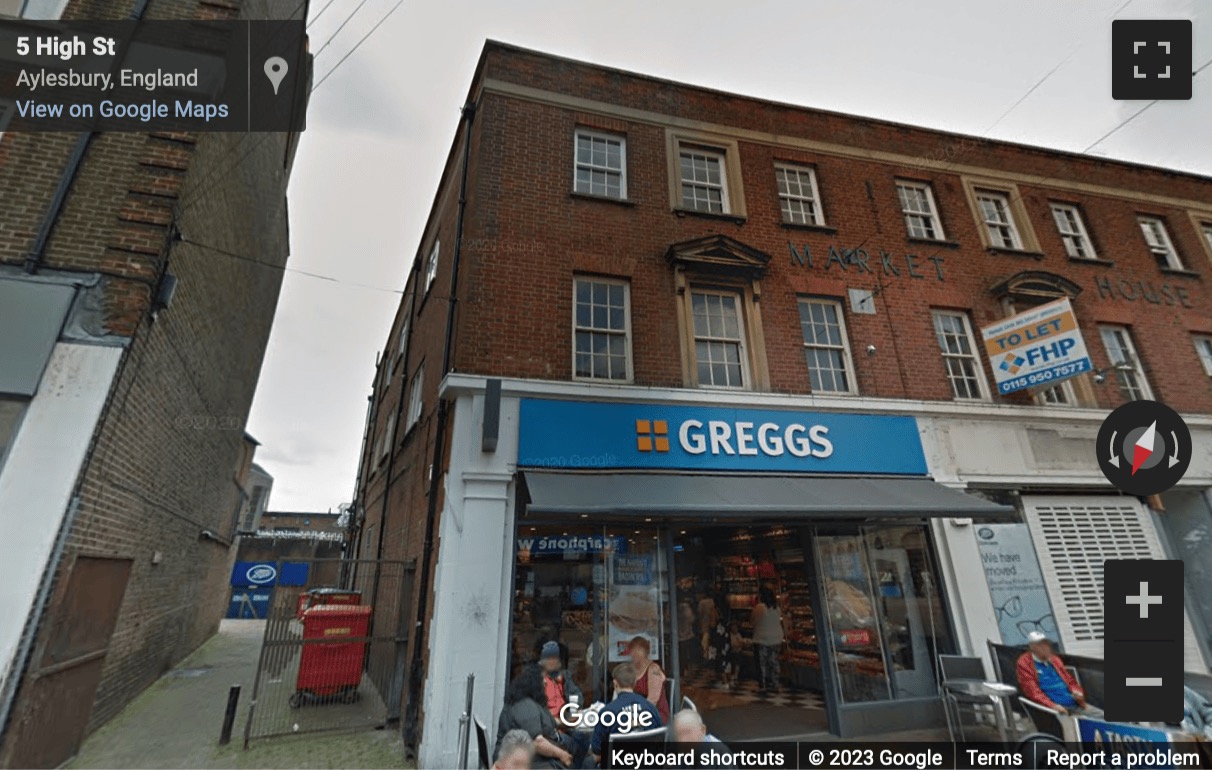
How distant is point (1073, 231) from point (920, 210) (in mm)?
4562

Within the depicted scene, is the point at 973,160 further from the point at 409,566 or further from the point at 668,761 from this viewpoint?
the point at 409,566

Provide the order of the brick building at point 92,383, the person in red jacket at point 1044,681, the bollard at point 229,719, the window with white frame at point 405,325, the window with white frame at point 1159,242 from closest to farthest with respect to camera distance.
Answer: the brick building at point 92,383, the person in red jacket at point 1044,681, the bollard at point 229,719, the window with white frame at point 1159,242, the window with white frame at point 405,325

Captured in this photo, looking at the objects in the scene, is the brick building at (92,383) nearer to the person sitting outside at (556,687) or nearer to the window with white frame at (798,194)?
the person sitting outside at (556,687)

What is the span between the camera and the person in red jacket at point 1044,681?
6.47 meters


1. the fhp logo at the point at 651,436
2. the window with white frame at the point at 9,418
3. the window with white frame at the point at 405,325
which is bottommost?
the window with white frame at the point at 9,418

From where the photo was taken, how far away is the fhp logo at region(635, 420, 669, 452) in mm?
8125

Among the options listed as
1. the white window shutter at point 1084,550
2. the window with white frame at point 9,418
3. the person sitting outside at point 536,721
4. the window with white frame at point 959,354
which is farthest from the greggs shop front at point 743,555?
the window with white frame at point 9,418

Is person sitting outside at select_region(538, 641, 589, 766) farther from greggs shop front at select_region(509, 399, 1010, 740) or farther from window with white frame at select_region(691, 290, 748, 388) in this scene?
window with white frame at select_region(691, 290, 748, 388)

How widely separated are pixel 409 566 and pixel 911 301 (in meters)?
10.9

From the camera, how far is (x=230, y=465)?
16906 millimetres

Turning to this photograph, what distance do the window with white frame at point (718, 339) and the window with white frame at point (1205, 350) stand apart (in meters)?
11.6

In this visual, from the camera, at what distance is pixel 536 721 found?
517 centimetres

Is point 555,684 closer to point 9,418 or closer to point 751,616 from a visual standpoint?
point 751,616

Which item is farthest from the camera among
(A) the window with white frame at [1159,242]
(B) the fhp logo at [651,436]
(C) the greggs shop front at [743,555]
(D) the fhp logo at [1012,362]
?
(A) the window with white frame at [1159,242]
